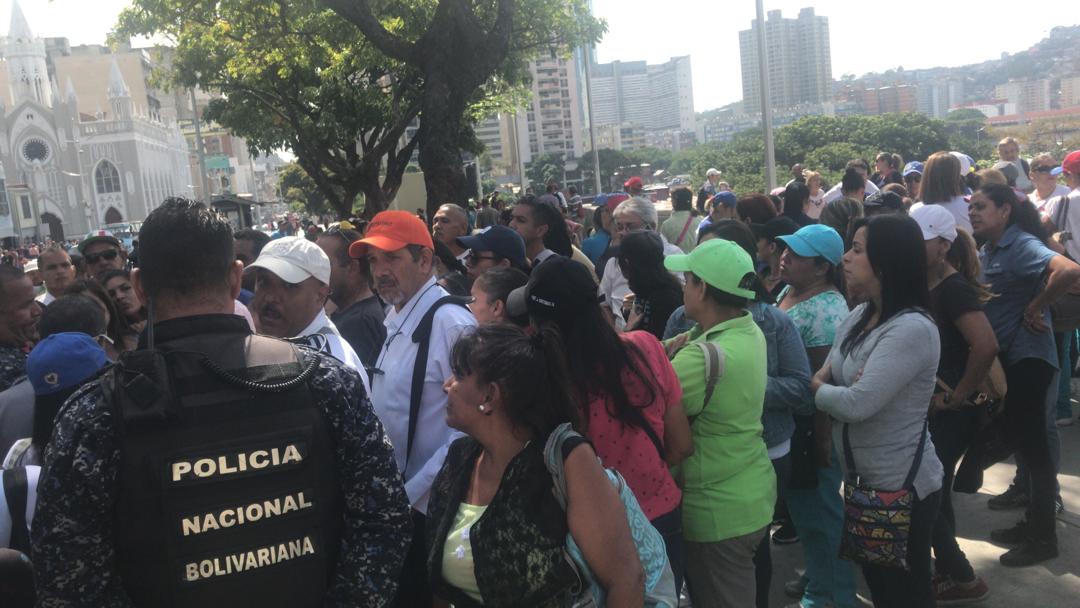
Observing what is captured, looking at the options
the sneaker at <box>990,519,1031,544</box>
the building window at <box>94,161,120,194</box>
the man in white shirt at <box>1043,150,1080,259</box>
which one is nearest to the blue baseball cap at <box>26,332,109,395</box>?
the sneaker at <box>990,519,1031,544</box>

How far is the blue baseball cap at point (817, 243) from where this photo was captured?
170 inches

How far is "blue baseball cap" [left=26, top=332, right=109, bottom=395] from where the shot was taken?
3.15 meters

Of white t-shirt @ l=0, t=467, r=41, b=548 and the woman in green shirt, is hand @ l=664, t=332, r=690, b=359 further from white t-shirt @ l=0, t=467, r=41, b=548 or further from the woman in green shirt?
white t-shirt @ l=0, t=467, r=41, b=548

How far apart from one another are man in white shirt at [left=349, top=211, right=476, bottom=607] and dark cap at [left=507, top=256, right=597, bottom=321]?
1.45 feet

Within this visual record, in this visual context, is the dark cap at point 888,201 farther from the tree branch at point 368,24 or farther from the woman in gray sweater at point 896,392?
the tree branch at point 368,24

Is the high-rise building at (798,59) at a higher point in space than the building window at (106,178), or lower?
higher

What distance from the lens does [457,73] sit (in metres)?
10.8

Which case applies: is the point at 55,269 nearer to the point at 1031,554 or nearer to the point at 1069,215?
the point at 1031,554

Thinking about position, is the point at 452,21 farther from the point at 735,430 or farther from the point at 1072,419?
the point at 735,430

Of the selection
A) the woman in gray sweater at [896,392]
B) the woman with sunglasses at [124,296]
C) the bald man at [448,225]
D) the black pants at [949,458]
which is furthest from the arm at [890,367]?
the woman with sunglasses at [124,296]

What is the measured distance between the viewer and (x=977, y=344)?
3.88m

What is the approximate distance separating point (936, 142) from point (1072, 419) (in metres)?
54.1

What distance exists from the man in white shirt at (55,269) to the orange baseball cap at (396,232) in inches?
163

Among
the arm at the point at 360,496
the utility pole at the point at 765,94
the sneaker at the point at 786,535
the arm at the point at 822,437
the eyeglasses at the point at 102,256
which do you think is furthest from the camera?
the utility pole at the point at 765,94
